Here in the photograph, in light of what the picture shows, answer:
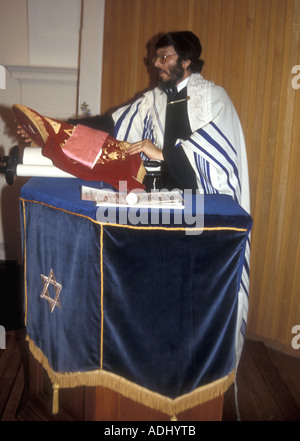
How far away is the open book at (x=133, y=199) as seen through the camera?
46.7 inches

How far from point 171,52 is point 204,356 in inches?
50.4

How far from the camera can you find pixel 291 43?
196 cm

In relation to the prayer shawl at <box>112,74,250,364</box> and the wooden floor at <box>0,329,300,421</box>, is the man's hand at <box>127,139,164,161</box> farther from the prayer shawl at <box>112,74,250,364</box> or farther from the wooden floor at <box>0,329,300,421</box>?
the wooden floor at <box>0,329,300,421</box>

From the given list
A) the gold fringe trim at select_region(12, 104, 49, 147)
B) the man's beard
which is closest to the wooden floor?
the gold fringe trim at select_region(12, 104, 49, 147)

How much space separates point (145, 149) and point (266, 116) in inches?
30.8

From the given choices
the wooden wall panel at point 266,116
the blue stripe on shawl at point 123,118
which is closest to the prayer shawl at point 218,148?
the blue stripe on shawl at point 123,118

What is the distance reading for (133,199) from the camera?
3.92ft

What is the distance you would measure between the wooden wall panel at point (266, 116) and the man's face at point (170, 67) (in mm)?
446

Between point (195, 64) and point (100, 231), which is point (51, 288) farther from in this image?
point (195, 64)

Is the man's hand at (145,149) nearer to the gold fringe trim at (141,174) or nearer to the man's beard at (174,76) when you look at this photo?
the gold fringe trim at (141,174)

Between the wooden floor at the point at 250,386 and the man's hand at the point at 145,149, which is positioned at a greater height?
the man's hand at the point at 145,149

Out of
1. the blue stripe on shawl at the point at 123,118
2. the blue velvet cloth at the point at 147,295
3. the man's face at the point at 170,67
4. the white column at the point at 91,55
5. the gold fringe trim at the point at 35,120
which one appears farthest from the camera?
the white column at the point at 91,55

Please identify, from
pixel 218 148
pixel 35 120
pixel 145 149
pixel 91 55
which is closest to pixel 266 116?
pixel 218 148

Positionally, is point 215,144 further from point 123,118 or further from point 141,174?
point 123,118
